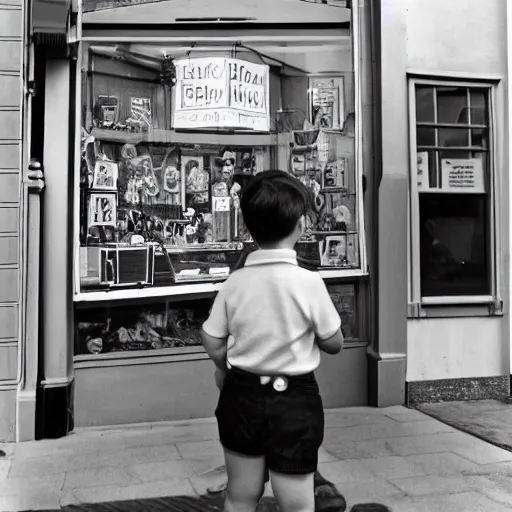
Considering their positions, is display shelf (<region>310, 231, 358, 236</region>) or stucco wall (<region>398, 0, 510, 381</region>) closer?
display shelf (<region>310, 231, 358, 236</region>)

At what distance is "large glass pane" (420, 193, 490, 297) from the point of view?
649 centimetres

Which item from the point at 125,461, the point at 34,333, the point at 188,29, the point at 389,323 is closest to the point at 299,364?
the point at 125,461

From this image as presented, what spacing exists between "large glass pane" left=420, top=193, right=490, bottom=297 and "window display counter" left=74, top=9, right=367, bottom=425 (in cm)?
69

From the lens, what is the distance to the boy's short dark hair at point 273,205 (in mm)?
2660

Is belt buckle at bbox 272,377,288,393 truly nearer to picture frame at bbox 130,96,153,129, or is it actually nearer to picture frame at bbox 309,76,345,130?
picture frame at bbox 130,96,153,129

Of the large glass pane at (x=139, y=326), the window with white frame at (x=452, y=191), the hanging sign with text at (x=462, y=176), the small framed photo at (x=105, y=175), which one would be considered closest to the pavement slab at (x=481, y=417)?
the window with white frame at (x=452, y=191)

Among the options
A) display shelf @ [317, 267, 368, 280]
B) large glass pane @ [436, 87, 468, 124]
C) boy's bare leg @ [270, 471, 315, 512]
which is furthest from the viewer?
large glass pane @ [436, 87, 468, 124]

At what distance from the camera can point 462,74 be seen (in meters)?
6.43

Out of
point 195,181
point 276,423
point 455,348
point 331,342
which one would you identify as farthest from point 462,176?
point 276,423

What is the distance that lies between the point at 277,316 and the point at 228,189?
11.7ft

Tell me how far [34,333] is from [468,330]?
12.9 ft

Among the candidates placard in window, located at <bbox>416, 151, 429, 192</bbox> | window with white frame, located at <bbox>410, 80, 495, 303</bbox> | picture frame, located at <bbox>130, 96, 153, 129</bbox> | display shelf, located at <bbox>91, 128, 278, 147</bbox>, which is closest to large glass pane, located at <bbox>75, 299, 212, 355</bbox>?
display shelf, located at <bbox>91, 128, 278, 147</bbox>

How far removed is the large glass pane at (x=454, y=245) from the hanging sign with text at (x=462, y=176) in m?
0.07

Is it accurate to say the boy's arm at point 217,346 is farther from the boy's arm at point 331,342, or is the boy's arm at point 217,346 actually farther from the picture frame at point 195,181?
the picture frame at point 195,181
